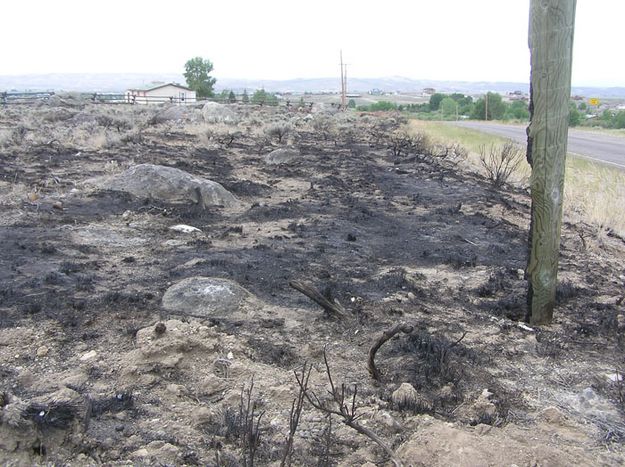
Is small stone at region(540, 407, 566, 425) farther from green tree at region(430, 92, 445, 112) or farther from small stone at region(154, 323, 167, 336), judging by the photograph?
green tree at region(430, 92, 445, 112)

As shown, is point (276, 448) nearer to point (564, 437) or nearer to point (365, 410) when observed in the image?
point (365, 410)

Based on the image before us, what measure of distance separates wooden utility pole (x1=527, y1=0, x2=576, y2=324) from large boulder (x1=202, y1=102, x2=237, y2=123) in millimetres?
26616

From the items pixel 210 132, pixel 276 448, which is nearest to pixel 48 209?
pixel 276 448

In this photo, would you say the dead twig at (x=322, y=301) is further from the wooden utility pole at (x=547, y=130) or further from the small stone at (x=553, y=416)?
the small stone at (x=553, y=416)

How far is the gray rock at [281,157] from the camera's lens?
16.1 m

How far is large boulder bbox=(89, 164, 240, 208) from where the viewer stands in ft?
34.3

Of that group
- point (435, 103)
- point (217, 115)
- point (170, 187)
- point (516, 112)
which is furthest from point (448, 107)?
point (170, 187)

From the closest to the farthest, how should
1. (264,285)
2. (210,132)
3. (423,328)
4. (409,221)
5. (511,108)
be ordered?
1. (423,328)
2. (264,285)
3. (409,221)
4. (210,132)
5. (511,108)

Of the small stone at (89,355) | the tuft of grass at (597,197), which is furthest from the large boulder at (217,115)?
the small stone at (89,355)

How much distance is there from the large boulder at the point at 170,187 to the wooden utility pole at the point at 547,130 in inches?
250

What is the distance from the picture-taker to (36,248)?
7.23 m

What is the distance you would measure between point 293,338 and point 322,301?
47 centimetres

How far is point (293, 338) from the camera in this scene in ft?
16.3

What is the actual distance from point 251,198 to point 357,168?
4.99 m
